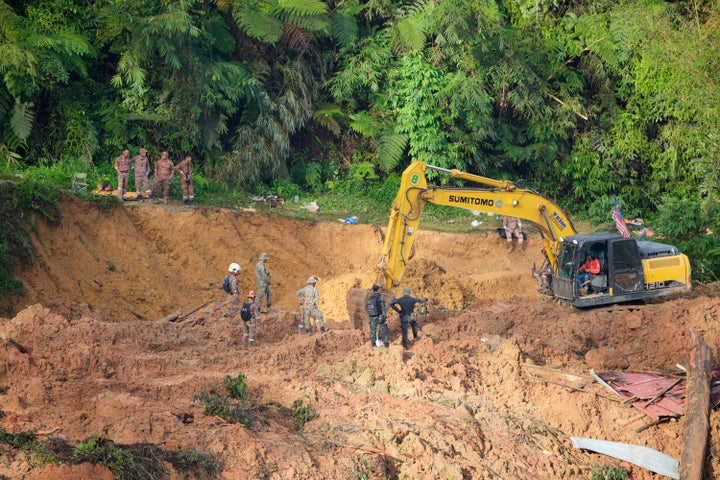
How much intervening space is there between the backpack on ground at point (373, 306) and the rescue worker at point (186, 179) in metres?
9.25

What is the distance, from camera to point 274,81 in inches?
1105

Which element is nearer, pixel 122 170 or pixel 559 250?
pixel 559 250

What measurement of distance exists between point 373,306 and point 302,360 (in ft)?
5.14

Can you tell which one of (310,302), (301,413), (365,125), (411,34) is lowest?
(301,413)

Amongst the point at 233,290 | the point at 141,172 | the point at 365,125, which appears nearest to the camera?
the point at 233,290

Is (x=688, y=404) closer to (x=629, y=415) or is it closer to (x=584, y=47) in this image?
(x=629, y=415)

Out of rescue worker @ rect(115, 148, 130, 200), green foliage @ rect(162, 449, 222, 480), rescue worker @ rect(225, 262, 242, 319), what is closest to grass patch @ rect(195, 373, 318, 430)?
green foliage @ rect(162, 449, 222, 480)

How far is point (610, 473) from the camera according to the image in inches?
529

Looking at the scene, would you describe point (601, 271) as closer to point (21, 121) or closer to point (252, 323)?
point (252, 323)

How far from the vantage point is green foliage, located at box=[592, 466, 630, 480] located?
43.9ft

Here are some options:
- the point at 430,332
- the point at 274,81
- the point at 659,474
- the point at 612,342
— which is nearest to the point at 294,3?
the point at 274,81

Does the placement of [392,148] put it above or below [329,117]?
below

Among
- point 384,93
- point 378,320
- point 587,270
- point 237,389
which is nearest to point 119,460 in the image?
point 237,389

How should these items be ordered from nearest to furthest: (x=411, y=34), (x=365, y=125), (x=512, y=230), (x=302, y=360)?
1. (x=302, y=360)
2. (x=512, y=230)
3. (x=411, y=34)
4. (x=365, y=125)
